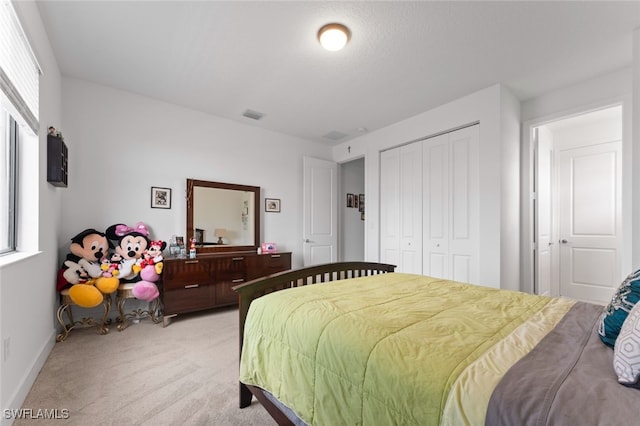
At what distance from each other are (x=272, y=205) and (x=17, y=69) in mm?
3066

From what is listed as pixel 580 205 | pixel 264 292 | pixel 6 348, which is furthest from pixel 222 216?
pixel 580 205

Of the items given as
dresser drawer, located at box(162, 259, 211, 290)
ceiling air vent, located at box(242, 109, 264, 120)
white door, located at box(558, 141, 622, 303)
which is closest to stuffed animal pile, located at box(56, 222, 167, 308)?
dresser drawer, located at box(162, 259, 211, 290)

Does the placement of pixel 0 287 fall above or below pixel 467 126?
below

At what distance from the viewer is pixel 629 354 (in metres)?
0.78

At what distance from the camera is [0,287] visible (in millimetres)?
1470

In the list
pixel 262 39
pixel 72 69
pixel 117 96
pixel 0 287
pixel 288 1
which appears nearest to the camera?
pixel 0 287

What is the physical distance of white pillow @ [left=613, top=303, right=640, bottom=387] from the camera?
2.44 feet

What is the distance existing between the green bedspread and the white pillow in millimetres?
236

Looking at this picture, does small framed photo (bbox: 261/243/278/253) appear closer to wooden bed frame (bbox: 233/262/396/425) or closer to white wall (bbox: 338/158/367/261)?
white wall (bbox: 338/158/367/261)

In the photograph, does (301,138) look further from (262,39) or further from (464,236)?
(464,236)

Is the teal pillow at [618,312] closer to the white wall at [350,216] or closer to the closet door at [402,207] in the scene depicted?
the closet door at [402,207]

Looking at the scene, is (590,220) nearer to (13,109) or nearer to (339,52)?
(339,52)

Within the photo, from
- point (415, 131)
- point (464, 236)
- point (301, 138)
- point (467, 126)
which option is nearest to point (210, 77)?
point (301, 138)

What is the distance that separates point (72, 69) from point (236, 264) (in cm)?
266
